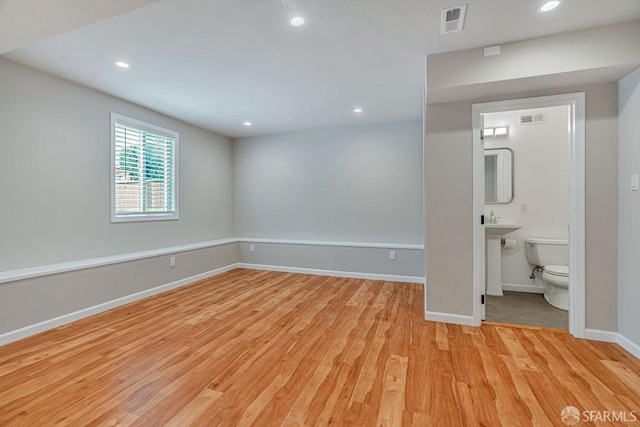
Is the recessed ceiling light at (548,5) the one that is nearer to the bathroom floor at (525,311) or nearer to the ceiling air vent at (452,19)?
the ceiling air vent at (452,19)

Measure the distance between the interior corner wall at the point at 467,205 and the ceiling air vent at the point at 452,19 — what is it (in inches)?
29.0

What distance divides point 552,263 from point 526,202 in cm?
85

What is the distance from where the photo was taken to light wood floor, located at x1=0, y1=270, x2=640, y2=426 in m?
1.55

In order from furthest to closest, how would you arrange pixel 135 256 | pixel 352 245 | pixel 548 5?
pixel 352 245
pixel 135 256
pixel 548 5

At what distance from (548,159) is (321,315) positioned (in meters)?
3.63

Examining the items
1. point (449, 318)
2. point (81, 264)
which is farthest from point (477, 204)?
point (81, 264)

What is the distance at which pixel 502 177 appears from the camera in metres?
3.89

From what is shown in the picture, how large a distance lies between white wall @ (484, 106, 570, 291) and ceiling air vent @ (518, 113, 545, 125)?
0.04 m

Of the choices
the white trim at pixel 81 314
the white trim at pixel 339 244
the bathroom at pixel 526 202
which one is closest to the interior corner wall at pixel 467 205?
the bathroom at pixel 526 202

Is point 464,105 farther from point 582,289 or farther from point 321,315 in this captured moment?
point 321,315

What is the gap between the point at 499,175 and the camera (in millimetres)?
3906

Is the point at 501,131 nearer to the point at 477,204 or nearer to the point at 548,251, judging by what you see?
the point at 548,251

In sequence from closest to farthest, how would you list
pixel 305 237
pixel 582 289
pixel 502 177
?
pixel 582 289
pixel 502 177
pixel 305 237

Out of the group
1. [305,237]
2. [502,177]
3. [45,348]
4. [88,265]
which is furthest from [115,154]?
[502,177]
